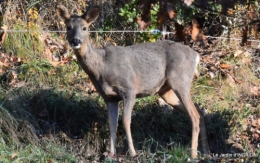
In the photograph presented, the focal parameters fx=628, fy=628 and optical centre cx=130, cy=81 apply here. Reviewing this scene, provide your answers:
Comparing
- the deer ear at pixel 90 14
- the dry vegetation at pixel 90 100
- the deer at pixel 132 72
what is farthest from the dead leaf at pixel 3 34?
the deer ear at pixel 90 14

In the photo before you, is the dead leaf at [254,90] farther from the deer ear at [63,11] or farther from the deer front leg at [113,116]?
the deer ear at [63,11]

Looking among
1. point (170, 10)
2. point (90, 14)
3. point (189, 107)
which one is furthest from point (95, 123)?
point (170, 10)

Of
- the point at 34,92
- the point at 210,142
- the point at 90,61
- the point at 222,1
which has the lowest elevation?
the point at 210,142

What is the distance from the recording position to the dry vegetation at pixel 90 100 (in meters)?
8.30

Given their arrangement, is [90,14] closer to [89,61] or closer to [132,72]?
[89,61]

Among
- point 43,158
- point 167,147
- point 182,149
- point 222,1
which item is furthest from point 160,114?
point 222,1

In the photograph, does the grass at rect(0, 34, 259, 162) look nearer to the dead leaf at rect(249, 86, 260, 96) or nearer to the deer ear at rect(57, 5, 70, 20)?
the dead leaf at rect(249, 86, 260, 96)

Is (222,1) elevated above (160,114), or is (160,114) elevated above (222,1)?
Result: (222,1)

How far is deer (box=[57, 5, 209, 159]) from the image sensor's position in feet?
27.1

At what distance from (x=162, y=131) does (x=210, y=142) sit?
28.5 inches

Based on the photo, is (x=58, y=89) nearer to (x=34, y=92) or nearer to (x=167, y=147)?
(x=34, y=92)

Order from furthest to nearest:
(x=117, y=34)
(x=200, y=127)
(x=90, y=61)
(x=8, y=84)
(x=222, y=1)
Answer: (x=117, y=34) → (x=8, y=84) → (x=200, y=127) → (x=90, y=61) → (x=222, y=1)

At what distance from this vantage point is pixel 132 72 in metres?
8.55

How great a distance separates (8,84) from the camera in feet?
32.0
